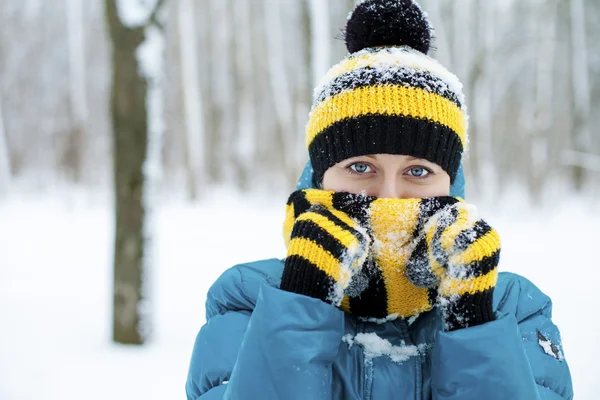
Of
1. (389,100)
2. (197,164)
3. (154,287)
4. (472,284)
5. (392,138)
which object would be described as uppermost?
(389,100)

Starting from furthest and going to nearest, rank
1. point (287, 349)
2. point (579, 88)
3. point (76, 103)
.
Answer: point (76, 103) < point (579, 88) < point (287, 349)

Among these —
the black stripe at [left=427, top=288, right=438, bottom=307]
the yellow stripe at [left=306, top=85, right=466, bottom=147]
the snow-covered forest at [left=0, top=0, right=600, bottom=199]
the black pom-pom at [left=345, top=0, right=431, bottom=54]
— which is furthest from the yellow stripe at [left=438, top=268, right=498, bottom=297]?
the snow-covered forest at [left=0, top=0, right=600, bottom=199]

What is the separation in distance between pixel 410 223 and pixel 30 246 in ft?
27.3

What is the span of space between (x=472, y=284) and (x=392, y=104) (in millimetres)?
563

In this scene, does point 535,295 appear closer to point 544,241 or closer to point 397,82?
point 397,82

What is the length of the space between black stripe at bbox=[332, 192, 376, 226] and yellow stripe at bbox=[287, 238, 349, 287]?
0.19 m

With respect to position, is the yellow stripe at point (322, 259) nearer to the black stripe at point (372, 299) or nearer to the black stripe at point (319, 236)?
the black stripe at point (319, 236)

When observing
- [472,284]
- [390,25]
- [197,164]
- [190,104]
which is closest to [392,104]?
[390,25]

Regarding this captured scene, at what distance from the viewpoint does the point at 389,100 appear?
142cm

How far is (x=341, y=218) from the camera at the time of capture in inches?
52.4

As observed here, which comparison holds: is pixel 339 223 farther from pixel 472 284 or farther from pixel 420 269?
pixel 472 284

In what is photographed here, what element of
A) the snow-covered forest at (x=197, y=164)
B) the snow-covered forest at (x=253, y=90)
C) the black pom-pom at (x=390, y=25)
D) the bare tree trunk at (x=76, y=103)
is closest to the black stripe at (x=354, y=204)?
the black pom-pom at (x=390, y=25)

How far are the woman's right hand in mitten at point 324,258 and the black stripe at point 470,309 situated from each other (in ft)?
0.87

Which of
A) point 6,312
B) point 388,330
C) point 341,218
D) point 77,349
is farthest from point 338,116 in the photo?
point 6,312
